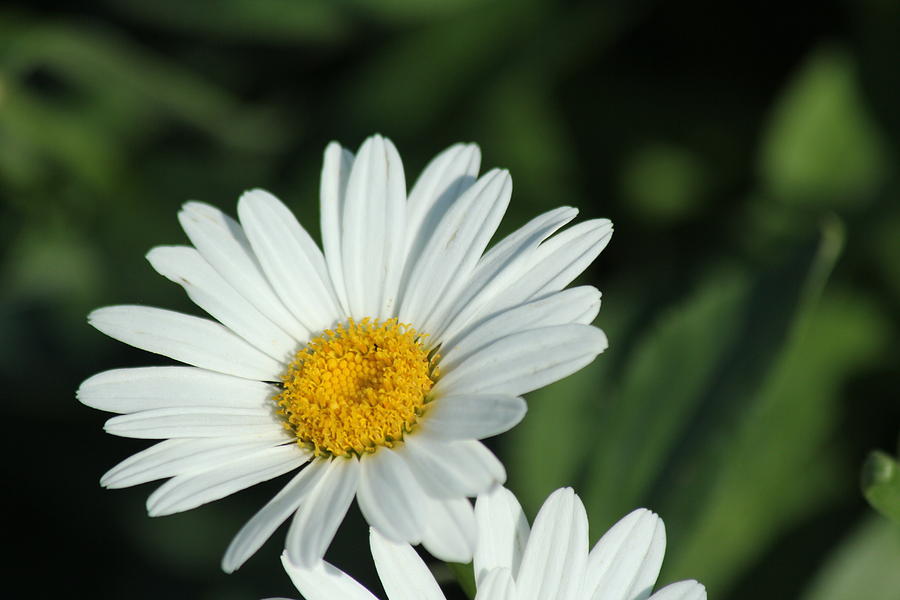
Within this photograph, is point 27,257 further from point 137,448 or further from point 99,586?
point 99,586

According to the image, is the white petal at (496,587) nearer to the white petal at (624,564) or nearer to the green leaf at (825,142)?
the white petal at (624,564)

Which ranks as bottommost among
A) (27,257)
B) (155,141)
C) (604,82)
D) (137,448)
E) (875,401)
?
(875,401)

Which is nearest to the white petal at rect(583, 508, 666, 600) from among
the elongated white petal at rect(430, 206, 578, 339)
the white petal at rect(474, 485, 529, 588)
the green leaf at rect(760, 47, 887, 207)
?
the white petal at rect(474, 485, 529, 588)

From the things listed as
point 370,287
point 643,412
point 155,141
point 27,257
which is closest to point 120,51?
point 155,141

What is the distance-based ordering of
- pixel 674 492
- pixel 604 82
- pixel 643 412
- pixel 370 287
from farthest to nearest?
pixel 604 82, pixel 643 412, pixel 674 492, pixel 370 287

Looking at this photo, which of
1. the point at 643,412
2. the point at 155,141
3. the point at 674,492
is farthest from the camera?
the point at 155,141

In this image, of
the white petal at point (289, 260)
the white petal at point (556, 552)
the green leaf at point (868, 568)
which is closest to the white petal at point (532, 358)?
the white petal at point (556, 552)
